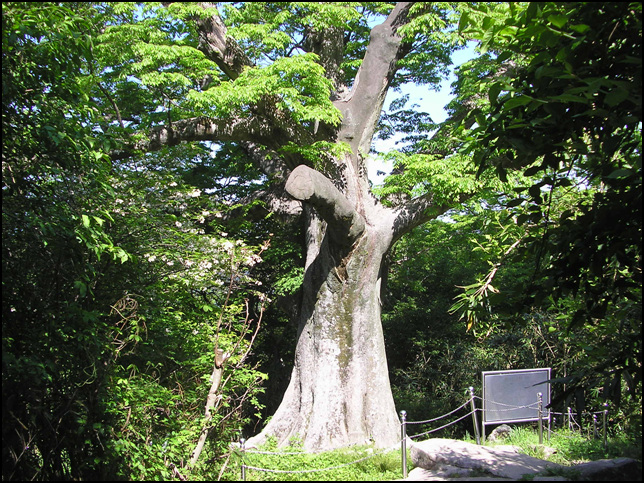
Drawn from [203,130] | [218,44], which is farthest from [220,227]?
[218,44]

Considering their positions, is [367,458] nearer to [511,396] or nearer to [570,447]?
[511,396]

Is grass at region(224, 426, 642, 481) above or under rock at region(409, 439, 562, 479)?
under

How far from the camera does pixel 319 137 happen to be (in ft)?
32.8

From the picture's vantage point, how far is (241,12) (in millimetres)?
10188

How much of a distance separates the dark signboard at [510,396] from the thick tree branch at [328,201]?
3.17 meters

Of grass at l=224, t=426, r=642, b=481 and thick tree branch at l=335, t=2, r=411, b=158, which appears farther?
thick tree branch at l=335, t=2, r=411, b=158

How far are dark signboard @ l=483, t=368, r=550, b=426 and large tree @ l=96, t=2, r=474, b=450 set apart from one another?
1.67m

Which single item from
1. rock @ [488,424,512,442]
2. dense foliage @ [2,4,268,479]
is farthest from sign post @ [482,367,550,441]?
dense foliage @ [2,4,268,479]

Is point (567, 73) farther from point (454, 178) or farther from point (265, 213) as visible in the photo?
point (265, 213)

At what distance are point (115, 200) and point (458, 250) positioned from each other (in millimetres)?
10317

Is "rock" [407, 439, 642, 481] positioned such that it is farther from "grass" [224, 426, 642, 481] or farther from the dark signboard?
the dark signboard

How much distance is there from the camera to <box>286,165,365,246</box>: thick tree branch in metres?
6.99

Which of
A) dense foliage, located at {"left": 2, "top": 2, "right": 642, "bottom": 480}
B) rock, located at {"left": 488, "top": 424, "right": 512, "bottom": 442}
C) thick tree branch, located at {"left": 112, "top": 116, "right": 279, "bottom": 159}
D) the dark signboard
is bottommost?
rock, located at {"left": 488, "top": 424, "right": 512, "bottom": 442}

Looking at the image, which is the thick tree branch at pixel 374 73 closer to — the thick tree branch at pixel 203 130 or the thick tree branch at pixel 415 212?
the thick tree branch at pixel 415 212
